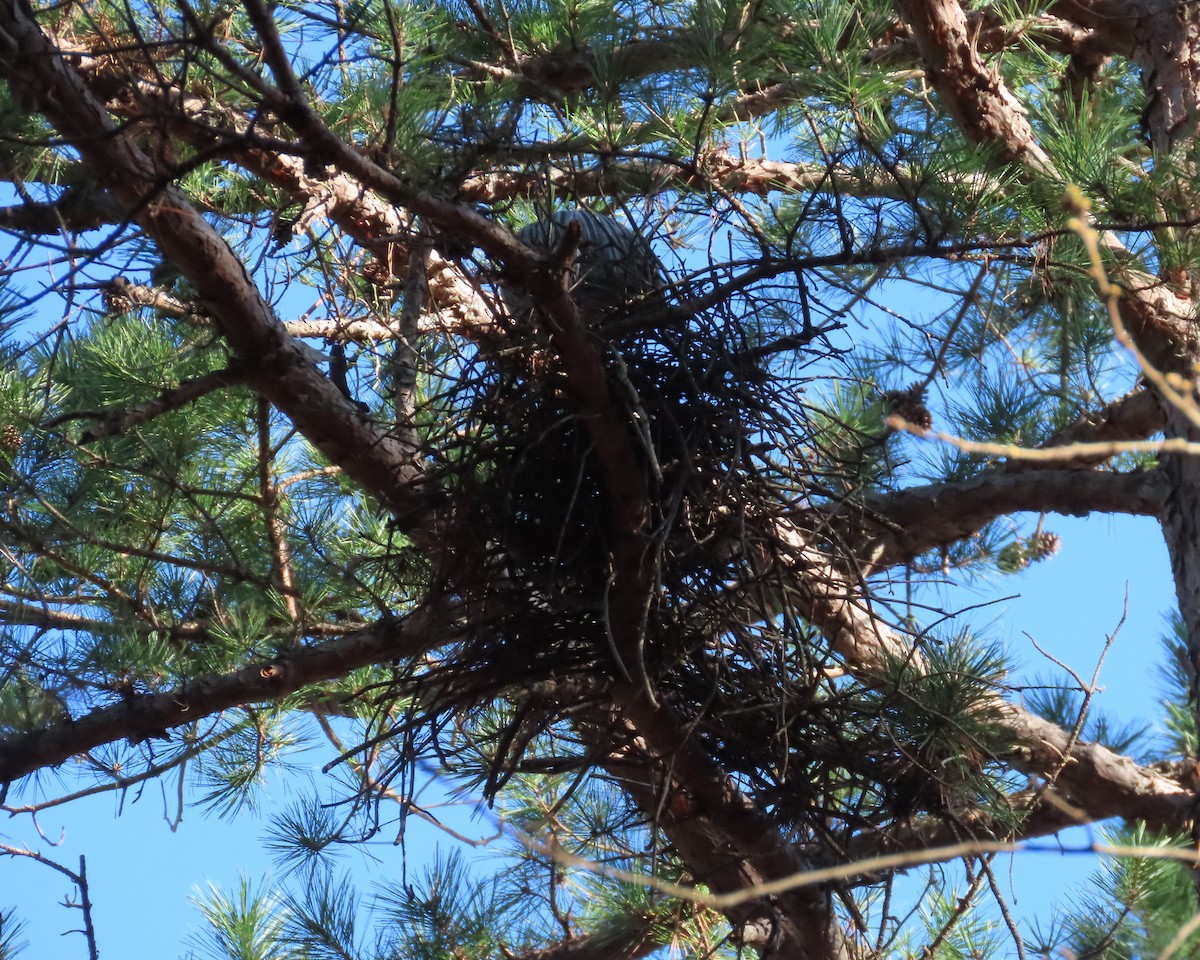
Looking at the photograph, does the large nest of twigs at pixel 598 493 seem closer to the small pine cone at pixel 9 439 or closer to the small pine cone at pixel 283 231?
the small pine cone at pixel 283 231

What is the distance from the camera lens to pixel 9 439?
2158 millimetres

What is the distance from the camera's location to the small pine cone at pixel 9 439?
2.15m

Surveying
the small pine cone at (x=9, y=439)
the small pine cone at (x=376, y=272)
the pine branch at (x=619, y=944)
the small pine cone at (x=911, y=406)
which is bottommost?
the pine branch at (x=619, y=944)

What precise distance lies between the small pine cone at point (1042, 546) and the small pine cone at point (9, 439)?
223cm

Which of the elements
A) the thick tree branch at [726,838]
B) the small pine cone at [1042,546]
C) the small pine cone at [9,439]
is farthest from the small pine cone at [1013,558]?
the small pine cone at [9,439]

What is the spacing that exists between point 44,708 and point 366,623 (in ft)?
1.67

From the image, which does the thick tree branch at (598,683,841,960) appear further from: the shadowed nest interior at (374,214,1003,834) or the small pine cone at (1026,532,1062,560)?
the small pine cone at (1026,532,1062,560)

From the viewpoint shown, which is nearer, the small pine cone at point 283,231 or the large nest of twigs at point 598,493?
the large nest of twigs at point 598,493

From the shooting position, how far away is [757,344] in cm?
151

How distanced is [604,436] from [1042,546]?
2.09m

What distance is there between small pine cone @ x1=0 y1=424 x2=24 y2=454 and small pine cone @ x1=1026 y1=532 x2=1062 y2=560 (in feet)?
7.32

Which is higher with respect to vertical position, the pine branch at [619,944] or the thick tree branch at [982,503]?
the thick tree branch at [982,503]

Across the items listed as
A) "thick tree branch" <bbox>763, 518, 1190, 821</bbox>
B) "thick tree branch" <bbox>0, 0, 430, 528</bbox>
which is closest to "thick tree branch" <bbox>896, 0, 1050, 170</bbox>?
"thick tree branch" <bbox>763, 518, 1190, 821</bbox>

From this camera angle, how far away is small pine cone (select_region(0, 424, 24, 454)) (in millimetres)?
2154
